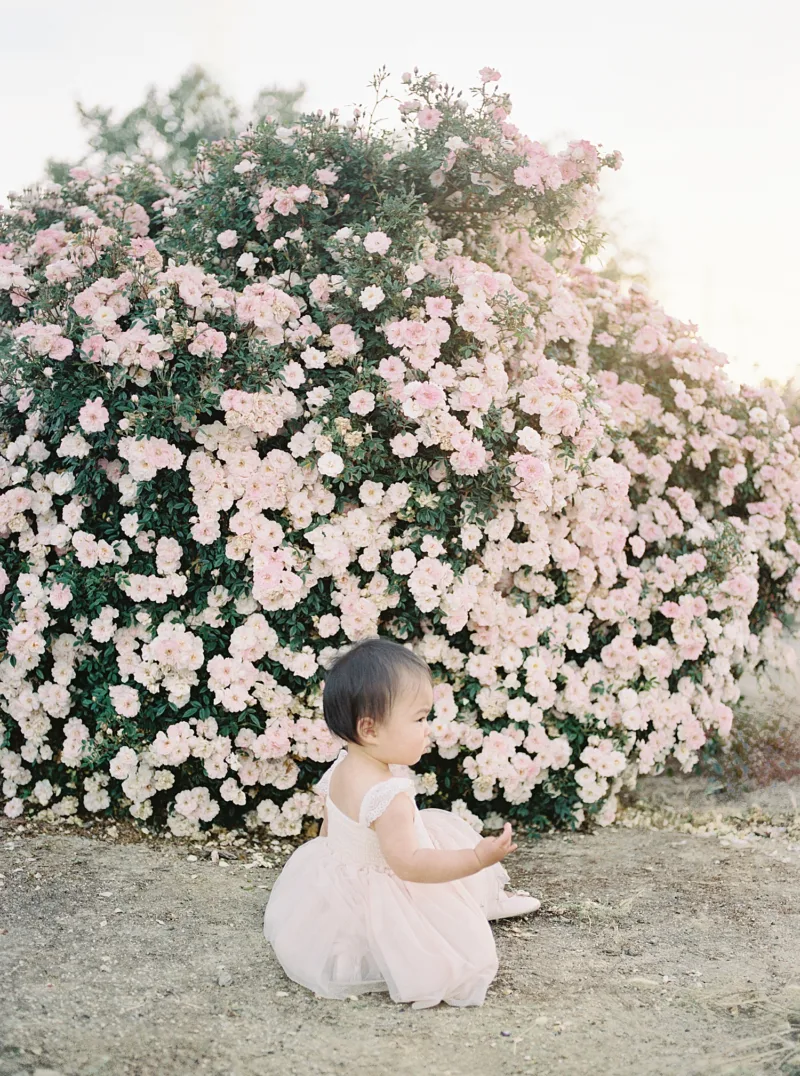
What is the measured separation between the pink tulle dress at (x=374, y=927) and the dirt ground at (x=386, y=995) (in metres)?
0.05

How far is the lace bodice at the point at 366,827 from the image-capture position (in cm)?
277

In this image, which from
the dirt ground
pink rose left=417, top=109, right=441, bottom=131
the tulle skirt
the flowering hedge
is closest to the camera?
the dirt ground

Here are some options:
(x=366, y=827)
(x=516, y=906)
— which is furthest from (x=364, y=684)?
(x=516, y=906)

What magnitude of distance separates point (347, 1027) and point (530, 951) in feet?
2.26

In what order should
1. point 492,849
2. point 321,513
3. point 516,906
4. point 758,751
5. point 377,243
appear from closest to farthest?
point 492,849 → point 516,906 → point 321,513 → point 377,243 → point 758,751

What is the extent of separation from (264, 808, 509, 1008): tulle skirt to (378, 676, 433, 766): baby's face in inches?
12.5

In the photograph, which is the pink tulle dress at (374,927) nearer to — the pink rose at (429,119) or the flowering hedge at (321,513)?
the flowering hedge at (321,513)

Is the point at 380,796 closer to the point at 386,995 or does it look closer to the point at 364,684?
the point at 364,684

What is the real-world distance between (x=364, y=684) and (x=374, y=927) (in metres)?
0.60

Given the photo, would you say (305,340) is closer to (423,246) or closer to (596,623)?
(423,246)

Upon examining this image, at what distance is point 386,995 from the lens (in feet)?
9.21

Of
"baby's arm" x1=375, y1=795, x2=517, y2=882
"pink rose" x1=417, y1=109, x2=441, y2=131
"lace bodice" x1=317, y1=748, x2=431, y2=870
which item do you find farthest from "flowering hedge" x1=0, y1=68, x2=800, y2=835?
"baby's arm" x1=375, y1=795, x2=517, y2=882

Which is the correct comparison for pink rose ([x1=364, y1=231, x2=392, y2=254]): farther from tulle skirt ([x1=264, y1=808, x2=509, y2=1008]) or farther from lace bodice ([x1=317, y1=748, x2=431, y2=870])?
tulle skirt ([x1=264, y1=808, x2=509, y2=1008])

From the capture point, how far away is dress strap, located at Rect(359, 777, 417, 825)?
109 inches
